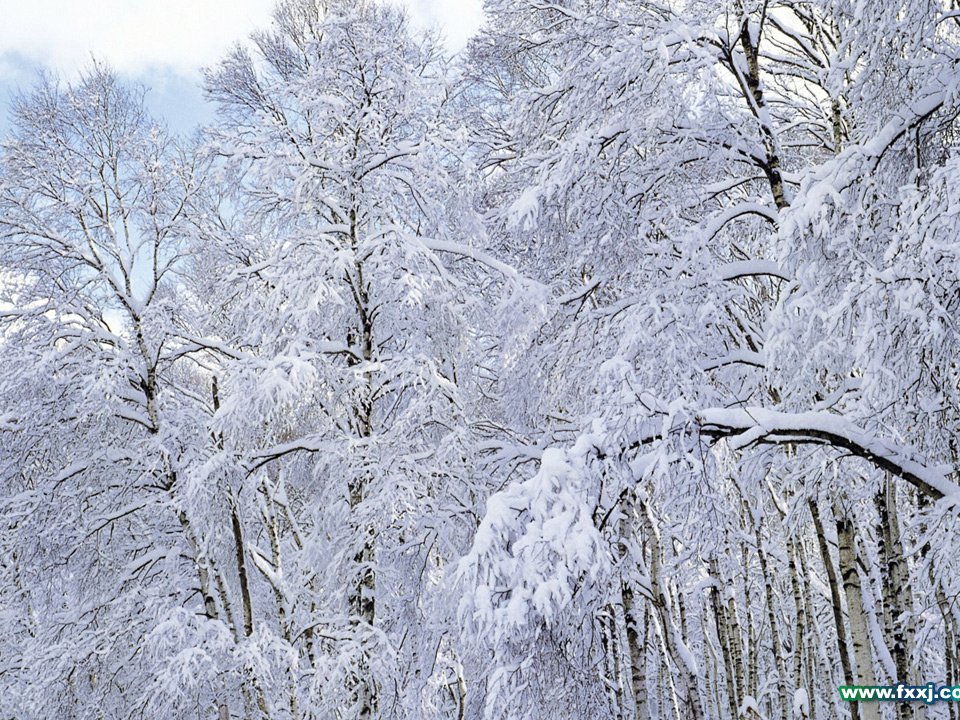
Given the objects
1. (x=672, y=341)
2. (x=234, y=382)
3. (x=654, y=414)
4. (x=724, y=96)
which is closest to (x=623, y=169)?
(x=724, y=96)

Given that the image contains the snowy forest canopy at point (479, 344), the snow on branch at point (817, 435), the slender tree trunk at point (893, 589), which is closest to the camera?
the snowy forest canopy at point (479, 344)

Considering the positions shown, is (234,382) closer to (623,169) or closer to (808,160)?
(623,169)

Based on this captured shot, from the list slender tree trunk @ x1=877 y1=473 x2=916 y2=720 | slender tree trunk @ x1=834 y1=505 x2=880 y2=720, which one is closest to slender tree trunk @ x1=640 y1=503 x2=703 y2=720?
slender tree trunk @ x1=834 y1=505 x2=880 y2=720

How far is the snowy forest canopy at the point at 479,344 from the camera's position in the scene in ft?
11.4

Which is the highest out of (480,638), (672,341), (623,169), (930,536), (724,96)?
(724,96)

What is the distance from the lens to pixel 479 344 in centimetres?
827

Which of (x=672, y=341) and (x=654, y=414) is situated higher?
(x=672, y=341)

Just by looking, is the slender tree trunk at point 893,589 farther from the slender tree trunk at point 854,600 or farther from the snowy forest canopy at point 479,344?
the slender tree trunk at point 854,600

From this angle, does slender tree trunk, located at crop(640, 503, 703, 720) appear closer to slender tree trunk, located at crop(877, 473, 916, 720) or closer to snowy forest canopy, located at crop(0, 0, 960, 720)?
snowy forest canopy, located at crop(0, 0, 960, 720)

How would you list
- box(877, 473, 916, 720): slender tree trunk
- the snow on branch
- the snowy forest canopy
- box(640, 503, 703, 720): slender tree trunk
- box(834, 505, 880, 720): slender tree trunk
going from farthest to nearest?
box(640, 503, 703, 720): slender tree trunk < box(877, 473, 916, 720): slender tree trunk < box(834, 505, 880, 720): slender tree trunk < the snow on branch < the snowy forest canopy

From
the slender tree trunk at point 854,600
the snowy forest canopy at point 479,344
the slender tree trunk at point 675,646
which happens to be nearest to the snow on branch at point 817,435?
the snowy forest canopy at point 479,344

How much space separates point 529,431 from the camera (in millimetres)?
7117

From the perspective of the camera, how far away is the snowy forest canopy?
11.4ft

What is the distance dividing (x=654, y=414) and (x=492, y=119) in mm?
5373
